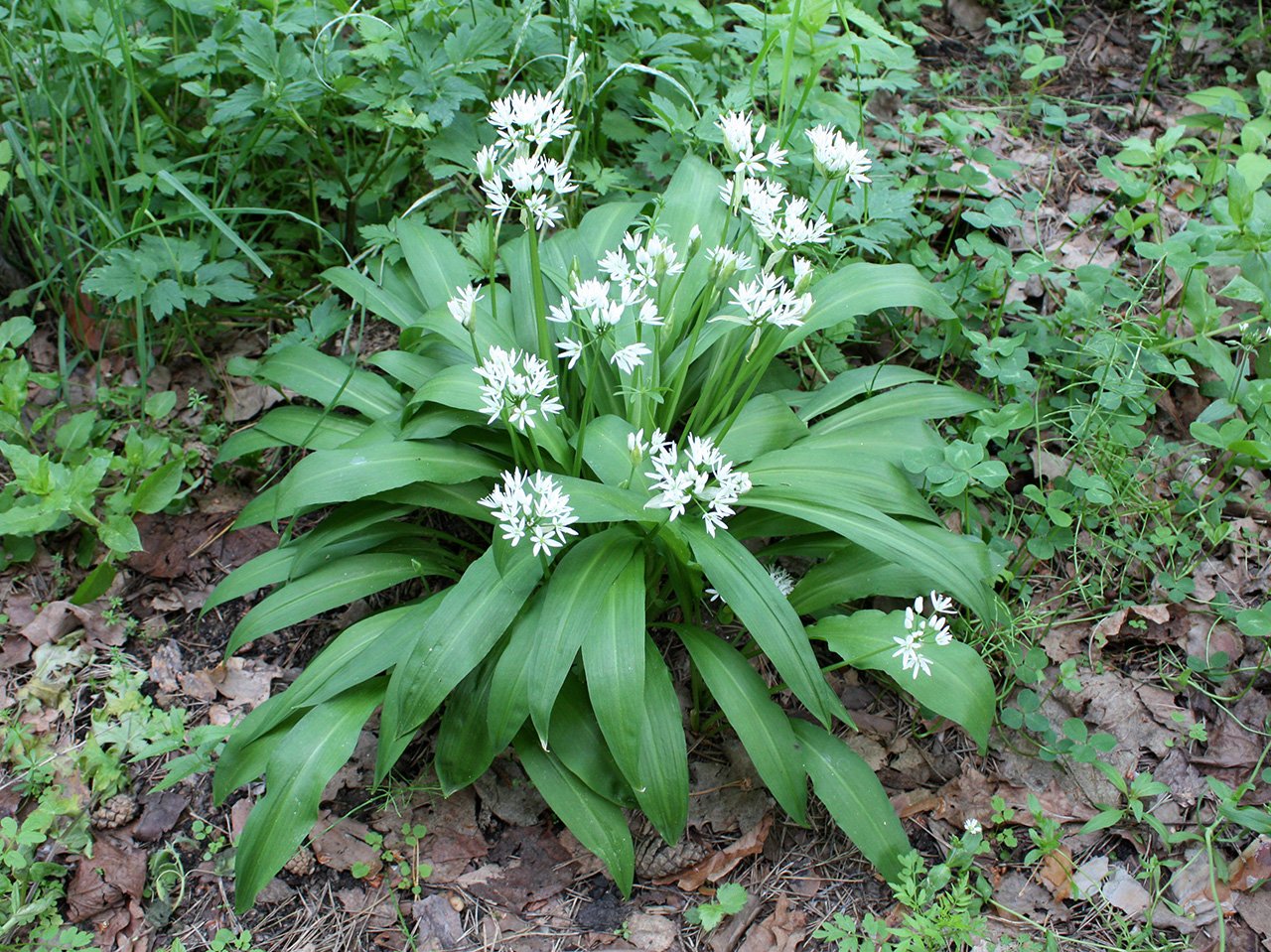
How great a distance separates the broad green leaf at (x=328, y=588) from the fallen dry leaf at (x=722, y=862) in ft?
3.40

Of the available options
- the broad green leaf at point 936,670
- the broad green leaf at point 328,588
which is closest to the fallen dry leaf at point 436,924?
the broad green leaf at point 328,588

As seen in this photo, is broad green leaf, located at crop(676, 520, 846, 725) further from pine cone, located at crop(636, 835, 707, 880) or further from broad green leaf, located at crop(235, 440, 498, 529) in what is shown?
broad green leaf, located at crop(235, 440, 498, 529)

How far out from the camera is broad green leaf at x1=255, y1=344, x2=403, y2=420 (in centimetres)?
296

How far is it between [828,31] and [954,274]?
1.30 m

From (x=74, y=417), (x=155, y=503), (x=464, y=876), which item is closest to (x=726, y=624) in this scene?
(x=464, y=876)

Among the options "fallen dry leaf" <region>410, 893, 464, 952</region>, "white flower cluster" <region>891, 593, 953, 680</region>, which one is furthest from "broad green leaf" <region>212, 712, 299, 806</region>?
"white flower cluster" <region>891, 593, 953, 680</region>

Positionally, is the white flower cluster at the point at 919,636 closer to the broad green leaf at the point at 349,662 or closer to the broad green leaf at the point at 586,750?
the broad green leaf at the point at 586,750

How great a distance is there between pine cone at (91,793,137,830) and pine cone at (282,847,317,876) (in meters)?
0.46

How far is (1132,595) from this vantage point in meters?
2.93

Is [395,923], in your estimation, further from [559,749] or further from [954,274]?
[954,274]

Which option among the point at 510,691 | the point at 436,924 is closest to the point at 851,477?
the point at 510,691

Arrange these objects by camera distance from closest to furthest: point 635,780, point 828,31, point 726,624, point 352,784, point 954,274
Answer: point 635,780 → point 352,784 → point 726,624 → point 954,274 → point 828,31

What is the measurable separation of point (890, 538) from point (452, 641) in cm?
105

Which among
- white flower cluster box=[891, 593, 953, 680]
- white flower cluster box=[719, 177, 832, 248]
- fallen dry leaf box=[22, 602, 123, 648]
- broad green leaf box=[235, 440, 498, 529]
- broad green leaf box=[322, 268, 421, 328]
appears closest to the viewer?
white flower cluster box=[891, 593, 953, 680]
